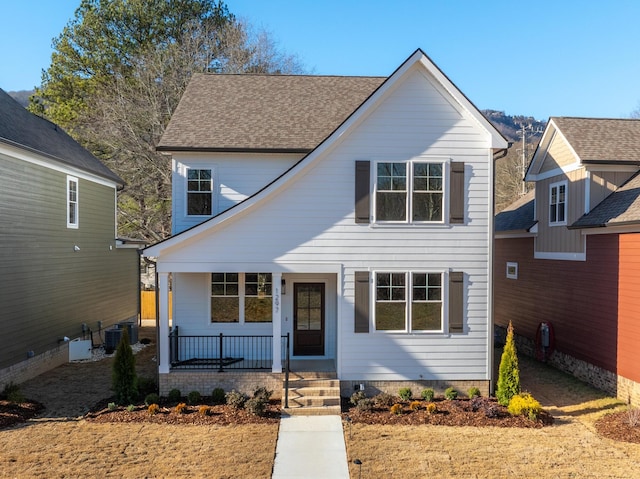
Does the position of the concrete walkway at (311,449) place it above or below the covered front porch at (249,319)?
below

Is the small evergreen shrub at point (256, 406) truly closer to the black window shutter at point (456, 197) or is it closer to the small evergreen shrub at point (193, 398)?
the small evergreen shrub at point (193, 398)

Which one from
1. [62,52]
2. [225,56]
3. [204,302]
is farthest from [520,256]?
[62,52]

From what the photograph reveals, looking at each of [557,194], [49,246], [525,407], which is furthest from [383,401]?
[49,246]

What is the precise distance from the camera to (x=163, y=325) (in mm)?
10484

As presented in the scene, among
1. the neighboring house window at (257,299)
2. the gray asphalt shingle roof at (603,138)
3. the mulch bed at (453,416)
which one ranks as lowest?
the mulch bed at (453,416)

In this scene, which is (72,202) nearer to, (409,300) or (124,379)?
(124,379)

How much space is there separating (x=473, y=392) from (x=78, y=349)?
1215 centimetres

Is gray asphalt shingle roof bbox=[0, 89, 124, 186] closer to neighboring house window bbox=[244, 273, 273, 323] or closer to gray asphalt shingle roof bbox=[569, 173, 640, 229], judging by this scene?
neighboring house window bbox=[244, 273, 273, 323]

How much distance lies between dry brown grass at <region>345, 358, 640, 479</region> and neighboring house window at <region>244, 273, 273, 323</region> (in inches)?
161

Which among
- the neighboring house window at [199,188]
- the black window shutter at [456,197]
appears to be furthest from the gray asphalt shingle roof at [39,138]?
the black window shutter at [456,197]

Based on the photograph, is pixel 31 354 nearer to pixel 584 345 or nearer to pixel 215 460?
pixel 215 460

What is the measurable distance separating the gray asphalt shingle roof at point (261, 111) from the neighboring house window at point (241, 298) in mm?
3492

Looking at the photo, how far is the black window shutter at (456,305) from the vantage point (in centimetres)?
1073

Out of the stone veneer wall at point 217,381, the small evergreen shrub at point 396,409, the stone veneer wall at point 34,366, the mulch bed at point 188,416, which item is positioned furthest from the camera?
the stone veneer wall at point 34,366
